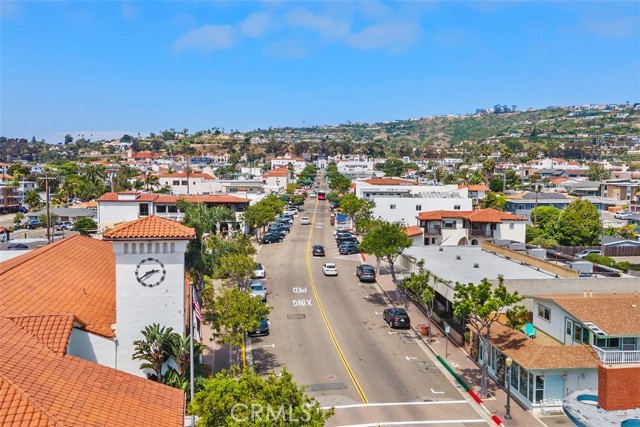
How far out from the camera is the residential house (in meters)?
67.3

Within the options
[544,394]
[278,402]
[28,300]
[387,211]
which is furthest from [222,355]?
[387,211]

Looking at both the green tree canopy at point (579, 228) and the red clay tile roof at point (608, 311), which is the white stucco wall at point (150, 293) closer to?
the red clay tile roof at point (608, 311)

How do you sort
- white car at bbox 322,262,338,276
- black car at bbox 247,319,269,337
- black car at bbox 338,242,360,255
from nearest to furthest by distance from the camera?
black car at bbox 247,319,269,337 → white car at bbox 322,262,338,276 → black car at bbox 338,242,360,255

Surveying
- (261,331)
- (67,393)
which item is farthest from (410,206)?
(67,393)

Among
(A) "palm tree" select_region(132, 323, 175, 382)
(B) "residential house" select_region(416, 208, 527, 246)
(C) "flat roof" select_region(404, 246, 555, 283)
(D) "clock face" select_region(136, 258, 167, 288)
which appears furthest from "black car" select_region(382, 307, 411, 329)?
(B) "residential house" select_region(416, 208, 527, 246)

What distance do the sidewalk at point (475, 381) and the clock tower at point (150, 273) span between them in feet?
46.2

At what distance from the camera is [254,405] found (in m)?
14.2

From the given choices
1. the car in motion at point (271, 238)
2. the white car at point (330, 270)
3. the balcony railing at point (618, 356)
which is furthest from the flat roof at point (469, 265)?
the car in motion at point (271, 238)

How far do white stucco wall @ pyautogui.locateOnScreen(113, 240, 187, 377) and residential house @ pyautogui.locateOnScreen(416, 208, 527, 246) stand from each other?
48.4 metres

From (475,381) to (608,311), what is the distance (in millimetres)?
7030

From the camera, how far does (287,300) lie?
45.5 metres

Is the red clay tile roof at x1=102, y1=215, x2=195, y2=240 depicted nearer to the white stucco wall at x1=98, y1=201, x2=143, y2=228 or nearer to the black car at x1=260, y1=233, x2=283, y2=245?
the black car at x1=260, y1=233, x2=283, y2=245

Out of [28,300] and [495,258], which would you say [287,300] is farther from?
[28,300]

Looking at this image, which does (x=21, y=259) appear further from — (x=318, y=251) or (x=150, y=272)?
(x=318, y=251)
